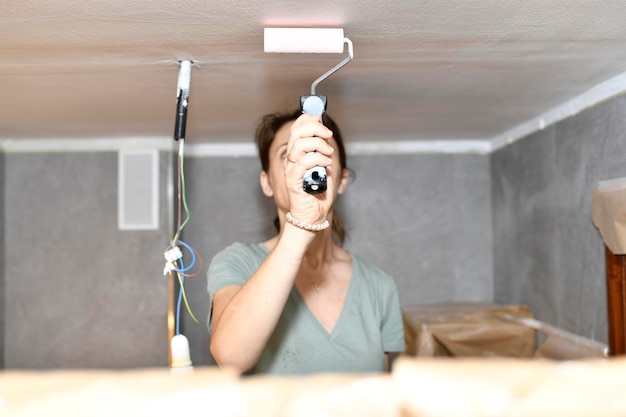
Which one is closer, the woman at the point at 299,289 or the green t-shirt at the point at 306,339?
the woman at the point at 299,289

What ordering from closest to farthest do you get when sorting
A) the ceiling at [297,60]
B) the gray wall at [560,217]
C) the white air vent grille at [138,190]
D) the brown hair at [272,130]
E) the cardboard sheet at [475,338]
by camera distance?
the ceiling at [297,60], the brown hair at [272,130], the gray wall at [560,217], the cardboard sheet at [475,338], the white air vent grille at [138,190]

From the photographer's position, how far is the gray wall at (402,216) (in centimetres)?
336

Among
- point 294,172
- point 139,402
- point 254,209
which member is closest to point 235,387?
point 139,402

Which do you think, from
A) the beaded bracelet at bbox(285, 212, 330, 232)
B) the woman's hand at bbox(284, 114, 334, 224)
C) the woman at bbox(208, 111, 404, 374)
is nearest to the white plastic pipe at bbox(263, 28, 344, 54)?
the woman at bbox(208, 111, 404, 374)

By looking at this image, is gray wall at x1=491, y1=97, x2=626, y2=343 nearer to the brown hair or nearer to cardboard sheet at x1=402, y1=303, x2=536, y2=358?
cardboard sheet at x1=402, y1=303, x2=536, y2=358

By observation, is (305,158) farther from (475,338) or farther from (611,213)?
(475,338)

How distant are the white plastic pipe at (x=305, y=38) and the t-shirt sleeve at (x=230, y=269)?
50cm

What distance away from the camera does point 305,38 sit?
1.25 m

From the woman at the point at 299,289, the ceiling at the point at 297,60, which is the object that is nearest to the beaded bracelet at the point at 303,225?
the woman at the point at 299,289

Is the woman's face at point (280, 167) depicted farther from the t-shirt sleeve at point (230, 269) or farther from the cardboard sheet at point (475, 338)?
the cardboard sheet at point (475, 338)

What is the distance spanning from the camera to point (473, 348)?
2600 mm

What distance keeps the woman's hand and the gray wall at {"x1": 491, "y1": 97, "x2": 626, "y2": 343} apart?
132 cm

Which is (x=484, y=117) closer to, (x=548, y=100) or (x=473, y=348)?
(x=548, y=100)

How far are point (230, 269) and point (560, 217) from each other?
66.5 inches
